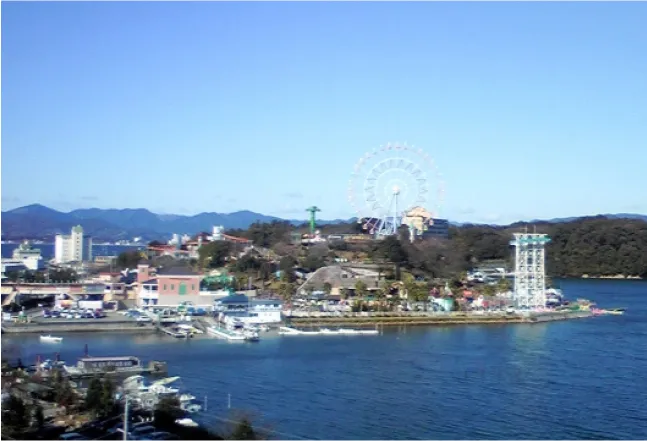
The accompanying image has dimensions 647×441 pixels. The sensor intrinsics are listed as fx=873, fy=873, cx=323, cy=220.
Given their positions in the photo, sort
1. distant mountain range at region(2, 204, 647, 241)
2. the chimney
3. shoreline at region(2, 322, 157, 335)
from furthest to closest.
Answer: distant mountain range at region(2, 204, 647, 241)
the chimney
shoreline at region(2, 322, 157, 335)

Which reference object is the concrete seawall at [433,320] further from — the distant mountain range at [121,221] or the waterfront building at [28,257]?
the distant mountain range at [121,221]

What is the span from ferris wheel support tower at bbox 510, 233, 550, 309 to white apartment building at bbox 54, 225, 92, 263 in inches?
300

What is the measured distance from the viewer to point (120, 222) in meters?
33.1

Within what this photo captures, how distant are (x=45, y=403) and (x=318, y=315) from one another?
15.2ft

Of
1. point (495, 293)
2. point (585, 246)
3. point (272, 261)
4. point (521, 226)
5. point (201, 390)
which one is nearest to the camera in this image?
point (201, 390)

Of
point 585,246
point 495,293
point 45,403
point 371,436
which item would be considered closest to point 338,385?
point 371,436

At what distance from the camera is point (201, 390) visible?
4793mm

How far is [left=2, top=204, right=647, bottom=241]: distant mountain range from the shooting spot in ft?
61.5

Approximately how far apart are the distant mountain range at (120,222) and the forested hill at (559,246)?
512cm

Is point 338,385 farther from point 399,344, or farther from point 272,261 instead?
point 272,261

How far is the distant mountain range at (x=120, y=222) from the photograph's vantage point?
18812 mm

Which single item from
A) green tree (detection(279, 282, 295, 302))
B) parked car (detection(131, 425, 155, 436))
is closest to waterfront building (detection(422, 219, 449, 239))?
green tree (detection(279, 282, 295, 302))

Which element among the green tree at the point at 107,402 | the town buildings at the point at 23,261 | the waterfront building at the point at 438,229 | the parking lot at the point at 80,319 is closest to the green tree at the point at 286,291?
the parking lot at the point at 80,319

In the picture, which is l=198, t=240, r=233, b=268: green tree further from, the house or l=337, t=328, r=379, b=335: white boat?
l=337, t=328, r=379, b=335: white boat
